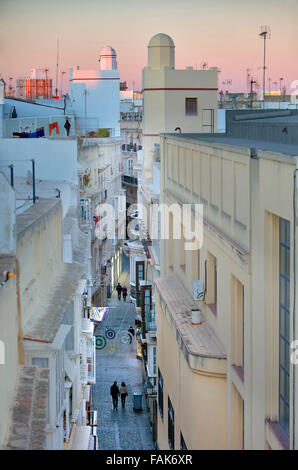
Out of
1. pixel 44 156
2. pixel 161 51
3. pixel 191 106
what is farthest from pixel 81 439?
pixel 161 51

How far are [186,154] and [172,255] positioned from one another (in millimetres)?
3894

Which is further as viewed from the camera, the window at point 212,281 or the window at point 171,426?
the window at point 171,426

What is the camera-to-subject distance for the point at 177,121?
3794 cm

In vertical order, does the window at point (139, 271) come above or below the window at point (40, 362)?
below

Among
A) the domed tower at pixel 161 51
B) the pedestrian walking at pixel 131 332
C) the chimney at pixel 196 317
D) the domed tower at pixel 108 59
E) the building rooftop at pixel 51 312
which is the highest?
the domed tower at pixel 108 59

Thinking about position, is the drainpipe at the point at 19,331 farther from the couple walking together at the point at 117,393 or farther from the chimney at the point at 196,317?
the couple walking together at the point at 117,393

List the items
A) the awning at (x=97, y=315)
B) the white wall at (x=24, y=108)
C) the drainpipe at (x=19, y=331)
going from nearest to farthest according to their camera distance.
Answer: the drainpipe at (x=19, y=331) < the awning at (x=97, y=315) < the white wall at (x=24, y=108)

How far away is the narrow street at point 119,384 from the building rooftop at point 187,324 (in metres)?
6.86

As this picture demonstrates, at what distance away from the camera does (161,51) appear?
126 ft

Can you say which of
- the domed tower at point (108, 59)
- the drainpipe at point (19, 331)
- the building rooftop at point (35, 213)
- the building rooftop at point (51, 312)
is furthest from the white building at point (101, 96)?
the drainpipe at point (19, 331)

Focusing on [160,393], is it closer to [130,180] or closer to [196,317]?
[196,317]

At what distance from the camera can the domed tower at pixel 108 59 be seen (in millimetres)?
60094

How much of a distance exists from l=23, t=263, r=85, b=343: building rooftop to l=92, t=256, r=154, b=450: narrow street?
1103cm
